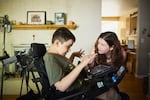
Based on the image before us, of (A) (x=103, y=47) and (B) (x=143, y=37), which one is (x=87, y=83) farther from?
(B) (x=143, y=37)

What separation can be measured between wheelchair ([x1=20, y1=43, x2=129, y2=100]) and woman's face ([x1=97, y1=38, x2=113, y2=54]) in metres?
0.25

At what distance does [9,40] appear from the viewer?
15.1ft

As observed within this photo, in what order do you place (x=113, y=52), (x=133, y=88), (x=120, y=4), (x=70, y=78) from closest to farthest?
(x=70, y=78)
(x=113, y=52)
(x=133, y=88)
(x=120, y=4)

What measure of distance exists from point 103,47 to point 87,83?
1.19 feet

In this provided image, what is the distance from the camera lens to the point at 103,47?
191 centimetres

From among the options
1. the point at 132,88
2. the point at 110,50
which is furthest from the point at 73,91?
the point at 132,88

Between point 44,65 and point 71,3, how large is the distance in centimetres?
315

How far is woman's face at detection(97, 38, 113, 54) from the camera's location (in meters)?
1.90

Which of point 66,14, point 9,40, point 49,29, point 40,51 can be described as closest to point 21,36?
point 9,40

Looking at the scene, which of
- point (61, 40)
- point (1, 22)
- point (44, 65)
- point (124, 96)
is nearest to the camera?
point (44, 65)

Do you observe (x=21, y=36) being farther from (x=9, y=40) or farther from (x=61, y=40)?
(x=61, y=40)

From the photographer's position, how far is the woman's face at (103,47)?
1900mm

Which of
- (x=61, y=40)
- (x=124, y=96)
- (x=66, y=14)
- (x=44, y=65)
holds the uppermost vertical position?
(x=66, y=14)

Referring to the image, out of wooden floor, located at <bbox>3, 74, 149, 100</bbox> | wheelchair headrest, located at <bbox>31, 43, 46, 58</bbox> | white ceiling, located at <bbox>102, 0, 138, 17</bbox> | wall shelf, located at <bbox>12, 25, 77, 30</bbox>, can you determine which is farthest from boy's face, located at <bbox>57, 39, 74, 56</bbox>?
white ceiling, located at <bbox>102, 0, 138, 17</bbox>
